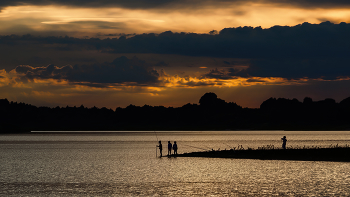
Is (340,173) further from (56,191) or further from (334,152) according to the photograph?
(56,191)

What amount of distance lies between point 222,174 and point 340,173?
14.0 metres

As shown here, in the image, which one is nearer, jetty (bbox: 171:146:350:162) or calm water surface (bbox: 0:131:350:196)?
calm water surface (bbox: 0:131:350:196)

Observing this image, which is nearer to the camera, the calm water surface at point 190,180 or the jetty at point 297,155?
the calm water surface at point 190,180

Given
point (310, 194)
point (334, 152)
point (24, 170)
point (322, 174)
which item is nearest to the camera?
point (310, 194)

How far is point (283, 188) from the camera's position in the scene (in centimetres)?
4097

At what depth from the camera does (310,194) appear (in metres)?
37.4

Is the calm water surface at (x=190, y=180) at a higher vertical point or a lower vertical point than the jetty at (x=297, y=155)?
lower

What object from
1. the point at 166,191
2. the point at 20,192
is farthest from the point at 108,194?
the point at 20,192

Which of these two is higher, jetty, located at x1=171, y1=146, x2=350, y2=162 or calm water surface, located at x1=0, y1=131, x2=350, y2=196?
jetty, located at x1=171, y1=146, x2=350, y2=162

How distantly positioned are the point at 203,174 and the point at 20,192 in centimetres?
2148

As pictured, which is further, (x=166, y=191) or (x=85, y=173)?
(x=85, y=173)

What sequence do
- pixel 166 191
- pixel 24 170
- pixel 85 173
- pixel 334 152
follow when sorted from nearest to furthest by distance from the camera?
pixel 166 191 < pixel 85 173 < pixel 24 170 < pixel 334 152

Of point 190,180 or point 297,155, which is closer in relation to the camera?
point 190,180

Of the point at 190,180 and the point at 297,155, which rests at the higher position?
the point at 297,155
